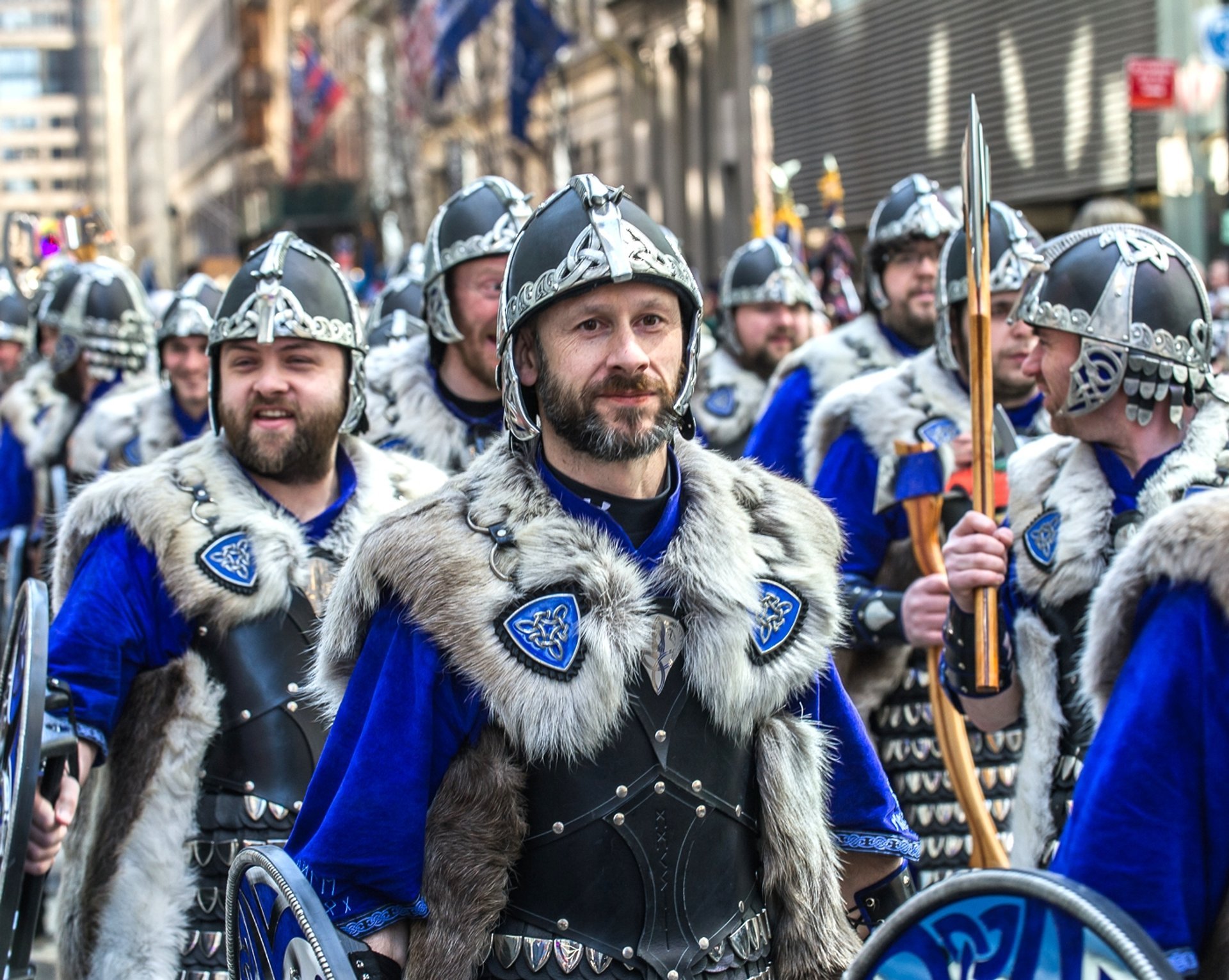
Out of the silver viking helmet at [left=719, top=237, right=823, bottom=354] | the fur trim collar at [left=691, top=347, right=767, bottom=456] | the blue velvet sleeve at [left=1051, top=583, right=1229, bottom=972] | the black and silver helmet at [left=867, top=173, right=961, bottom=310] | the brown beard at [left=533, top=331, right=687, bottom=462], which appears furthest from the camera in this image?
the silver viking helmet at [left=719, top=237, right=823, bottom=354]

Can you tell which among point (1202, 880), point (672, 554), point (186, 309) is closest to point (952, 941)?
point (1202, 880)

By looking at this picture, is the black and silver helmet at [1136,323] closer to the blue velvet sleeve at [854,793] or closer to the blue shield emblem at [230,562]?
the blue velvet sleeve at [854,793]

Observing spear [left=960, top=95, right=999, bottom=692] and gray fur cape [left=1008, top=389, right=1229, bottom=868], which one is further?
gray fur cape [left=1008, top=389, right=1229, bottom=868]

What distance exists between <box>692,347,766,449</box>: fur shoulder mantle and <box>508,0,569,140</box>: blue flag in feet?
71.6

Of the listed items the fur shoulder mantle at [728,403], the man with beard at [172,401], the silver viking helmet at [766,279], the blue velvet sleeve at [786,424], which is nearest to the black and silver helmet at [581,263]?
the blue velvet sleeve at [786,424]

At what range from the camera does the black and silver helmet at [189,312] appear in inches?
311

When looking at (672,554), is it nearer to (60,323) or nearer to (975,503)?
(975,503)

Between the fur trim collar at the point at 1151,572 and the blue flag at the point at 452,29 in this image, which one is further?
the blue flag at the point at 452,29

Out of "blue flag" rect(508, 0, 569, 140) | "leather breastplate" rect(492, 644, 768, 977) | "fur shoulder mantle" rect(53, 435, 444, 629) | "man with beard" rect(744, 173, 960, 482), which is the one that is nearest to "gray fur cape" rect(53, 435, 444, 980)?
"fur shoulder mantle" rect(53, 435, 444, 629)

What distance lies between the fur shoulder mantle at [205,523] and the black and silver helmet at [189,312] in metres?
3.29

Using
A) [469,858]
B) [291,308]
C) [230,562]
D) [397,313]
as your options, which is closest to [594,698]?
[469,858]

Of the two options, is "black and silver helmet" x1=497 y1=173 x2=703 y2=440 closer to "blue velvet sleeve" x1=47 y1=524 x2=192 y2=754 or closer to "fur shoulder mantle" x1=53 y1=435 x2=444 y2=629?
"fur shoulder mantle" x1=53 y1=435 x2=444 y2=629

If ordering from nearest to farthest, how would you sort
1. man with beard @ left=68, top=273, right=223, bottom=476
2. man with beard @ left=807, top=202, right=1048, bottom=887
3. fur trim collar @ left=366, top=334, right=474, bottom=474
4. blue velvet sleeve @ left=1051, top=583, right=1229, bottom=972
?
1. blue velvet sleeve @ left=1051, top=583, right=1229, bottom=972
2. man with beard @ left=807, top=202, right=1048, bottom=887
3. fur trim collar @ left=366, top=334, right=474, bottom=474
4. man with beard @ left=68, top=273, right=223, bottom=476

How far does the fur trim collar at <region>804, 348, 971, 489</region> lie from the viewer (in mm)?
5703
